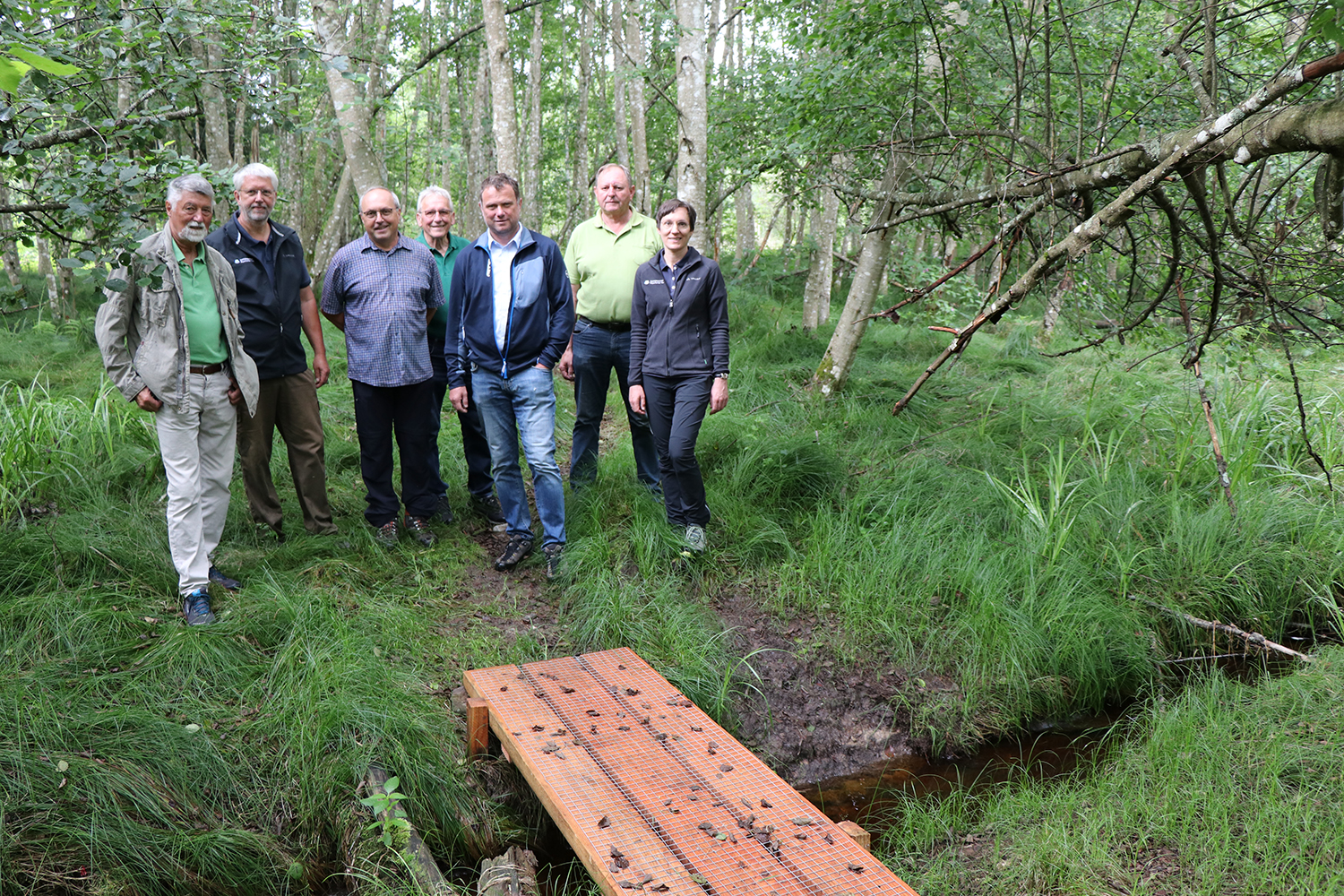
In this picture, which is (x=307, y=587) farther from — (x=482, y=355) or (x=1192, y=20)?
(x=1192, y=20)

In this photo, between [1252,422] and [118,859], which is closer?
[118,859]

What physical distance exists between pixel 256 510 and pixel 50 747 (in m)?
1.89

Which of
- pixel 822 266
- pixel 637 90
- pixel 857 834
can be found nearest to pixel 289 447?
pixel 857 834

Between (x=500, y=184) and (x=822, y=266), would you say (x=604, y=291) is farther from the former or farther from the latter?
(x=822, y=266)

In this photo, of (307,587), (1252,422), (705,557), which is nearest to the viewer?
(307,587)

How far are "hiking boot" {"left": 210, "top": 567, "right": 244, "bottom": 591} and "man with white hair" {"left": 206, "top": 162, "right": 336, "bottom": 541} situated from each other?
0.54 m

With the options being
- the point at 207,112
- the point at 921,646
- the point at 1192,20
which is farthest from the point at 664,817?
the point at 207,112

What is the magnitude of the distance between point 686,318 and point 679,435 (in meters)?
0.64

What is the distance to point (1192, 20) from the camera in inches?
133

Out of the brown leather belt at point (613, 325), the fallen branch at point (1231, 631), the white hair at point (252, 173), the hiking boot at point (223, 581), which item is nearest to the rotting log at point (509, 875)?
the hiking boot at point (223, 581)

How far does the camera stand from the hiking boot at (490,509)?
5414mm

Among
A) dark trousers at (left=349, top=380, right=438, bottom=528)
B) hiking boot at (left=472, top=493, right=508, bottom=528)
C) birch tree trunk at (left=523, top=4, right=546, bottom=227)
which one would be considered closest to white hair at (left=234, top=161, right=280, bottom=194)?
dark trousers at (left=349, top=380, right=438, bottom=528)

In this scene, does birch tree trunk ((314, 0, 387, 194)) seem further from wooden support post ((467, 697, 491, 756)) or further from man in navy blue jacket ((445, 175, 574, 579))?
wooden support post ((467, 697, 491, 756))

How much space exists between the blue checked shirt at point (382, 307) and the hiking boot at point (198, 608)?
137cm
